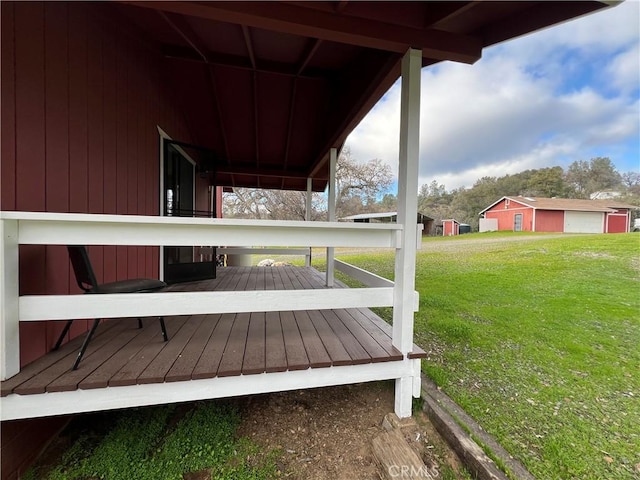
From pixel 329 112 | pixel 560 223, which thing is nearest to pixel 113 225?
pixel 329 112

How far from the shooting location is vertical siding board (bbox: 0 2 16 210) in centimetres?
147

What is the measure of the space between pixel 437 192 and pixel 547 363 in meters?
42.6

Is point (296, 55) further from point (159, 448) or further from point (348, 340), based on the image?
point (159, 448)

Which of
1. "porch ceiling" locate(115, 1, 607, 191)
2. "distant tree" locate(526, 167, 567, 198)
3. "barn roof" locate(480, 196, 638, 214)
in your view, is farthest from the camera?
"distant tree" locate(526, 167, 567, 198)

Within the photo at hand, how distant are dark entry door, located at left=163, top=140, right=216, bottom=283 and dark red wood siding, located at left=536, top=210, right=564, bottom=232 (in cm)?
2573

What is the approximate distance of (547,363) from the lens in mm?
2598

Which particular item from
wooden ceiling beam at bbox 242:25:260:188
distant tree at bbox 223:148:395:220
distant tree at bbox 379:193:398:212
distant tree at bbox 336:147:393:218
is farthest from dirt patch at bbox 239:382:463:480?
distant tree at bbox 379:193:398:212

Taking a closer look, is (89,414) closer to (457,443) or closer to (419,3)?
(457,443)

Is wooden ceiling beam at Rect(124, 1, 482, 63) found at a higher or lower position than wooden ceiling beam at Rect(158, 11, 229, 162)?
lower

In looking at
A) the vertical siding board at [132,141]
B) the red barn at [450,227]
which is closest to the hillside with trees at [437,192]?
the red barn at [450,227]

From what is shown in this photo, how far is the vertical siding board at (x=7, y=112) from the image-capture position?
4.82ft

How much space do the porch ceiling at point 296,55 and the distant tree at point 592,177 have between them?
3891cm

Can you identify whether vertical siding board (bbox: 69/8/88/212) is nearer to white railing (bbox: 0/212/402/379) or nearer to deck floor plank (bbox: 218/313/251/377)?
white railing (bbox: 0/212/402/379)

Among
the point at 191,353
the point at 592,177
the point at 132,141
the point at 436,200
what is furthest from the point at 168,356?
the point at 592,177
